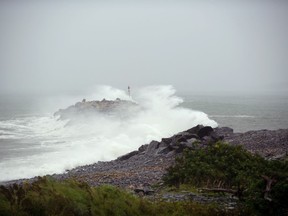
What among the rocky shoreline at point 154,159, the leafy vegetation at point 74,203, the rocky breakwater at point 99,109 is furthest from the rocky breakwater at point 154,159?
the rocky breakwater at point 99,109

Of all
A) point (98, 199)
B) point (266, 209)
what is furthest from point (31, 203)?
point (266, 209)

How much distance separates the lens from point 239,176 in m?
12.4

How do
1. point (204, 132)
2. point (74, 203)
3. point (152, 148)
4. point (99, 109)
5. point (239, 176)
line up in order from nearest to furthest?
point (74, 203)
point (239, 176)
point (152, 148)
point (204, 132)
point (99, 109)

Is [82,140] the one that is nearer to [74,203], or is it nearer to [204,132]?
[204,132]

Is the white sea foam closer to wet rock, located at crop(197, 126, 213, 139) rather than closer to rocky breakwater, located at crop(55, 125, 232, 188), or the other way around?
rocky breakwater, located at crop(55, 125, 232, 188)

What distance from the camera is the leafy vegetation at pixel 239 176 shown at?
8422 mm

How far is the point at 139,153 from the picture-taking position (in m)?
25.4

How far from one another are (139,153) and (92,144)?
1019 cm

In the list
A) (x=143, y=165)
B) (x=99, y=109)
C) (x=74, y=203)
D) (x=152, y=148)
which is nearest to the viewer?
(x=74, y=203)

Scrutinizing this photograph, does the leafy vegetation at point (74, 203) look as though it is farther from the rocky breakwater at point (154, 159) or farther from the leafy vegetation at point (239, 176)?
the rocky breakwater at point (154, 159)

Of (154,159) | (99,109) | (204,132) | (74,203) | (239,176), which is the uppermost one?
(99,109)

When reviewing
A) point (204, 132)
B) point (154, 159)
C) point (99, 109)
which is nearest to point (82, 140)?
point (204, 132)

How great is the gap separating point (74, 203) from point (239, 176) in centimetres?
720

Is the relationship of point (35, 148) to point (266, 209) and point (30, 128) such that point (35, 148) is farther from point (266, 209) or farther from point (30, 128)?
point (266, 209)
